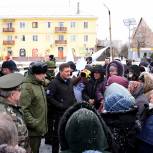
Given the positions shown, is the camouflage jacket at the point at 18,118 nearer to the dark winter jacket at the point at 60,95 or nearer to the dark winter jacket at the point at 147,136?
the dark winter jacket at the point at 147,136

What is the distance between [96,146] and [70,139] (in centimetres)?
18

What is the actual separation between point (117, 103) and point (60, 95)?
3028 mm

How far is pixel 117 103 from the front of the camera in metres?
4.30

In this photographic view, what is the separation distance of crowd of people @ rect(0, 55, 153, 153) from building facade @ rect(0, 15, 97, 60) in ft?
248

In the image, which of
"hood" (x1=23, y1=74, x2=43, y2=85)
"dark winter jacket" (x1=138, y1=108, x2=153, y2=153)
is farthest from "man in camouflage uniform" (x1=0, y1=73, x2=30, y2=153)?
"hood" (x1=23, y1=74, x2=43, y2=85)

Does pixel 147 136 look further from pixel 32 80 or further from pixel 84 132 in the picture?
pixel 32 80

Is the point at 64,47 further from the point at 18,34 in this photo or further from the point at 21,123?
the point at 21,123

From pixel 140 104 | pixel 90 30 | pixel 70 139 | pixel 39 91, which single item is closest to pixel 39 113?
pixel 39 91

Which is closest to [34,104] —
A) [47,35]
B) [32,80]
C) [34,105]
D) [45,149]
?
[34,105]

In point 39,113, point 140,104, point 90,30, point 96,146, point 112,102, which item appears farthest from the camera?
point 90,30

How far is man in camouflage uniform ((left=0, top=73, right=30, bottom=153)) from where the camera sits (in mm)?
4316

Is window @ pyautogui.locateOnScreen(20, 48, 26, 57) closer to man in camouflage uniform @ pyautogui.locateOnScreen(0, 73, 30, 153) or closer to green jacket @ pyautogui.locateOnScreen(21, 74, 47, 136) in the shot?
green jacket @ pyautogui.locateOnScreen(21, 74, 47, 136)

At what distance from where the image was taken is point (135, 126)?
174 inches

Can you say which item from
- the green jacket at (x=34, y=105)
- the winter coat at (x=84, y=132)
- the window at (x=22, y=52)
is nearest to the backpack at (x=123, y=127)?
the winter coat at (x=84, y=132)
